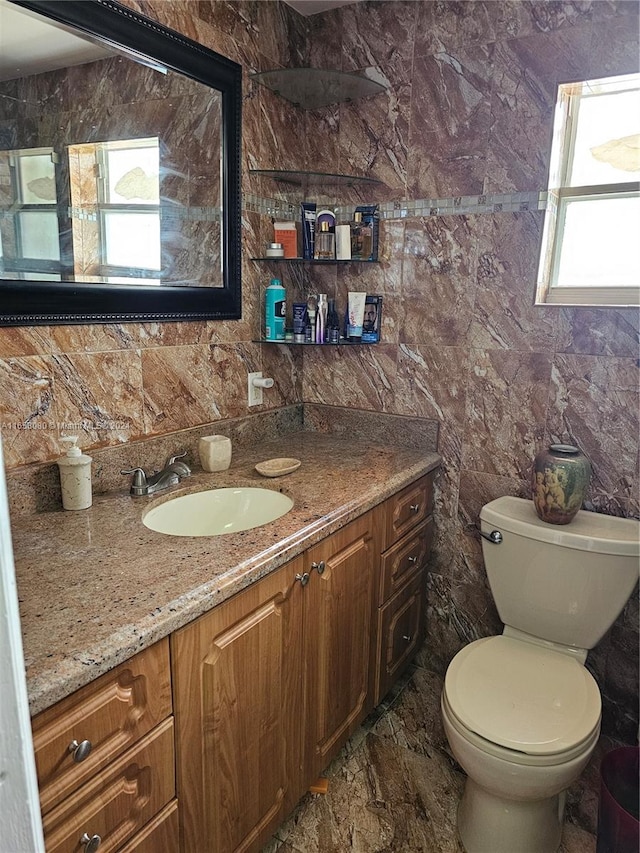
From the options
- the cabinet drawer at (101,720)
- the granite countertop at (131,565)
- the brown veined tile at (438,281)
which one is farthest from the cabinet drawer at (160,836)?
the brown veined tile at (438,281)

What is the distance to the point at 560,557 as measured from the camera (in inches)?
69.1

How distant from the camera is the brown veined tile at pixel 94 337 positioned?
149 cm

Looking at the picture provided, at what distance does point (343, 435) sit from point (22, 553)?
54.4 inches

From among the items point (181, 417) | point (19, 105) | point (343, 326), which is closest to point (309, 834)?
point (181, 417)

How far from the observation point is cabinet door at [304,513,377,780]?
154cm

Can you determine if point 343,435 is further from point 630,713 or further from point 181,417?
point 630,713

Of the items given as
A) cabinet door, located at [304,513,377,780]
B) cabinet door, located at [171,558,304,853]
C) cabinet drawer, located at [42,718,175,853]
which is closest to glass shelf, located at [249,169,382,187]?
cabinet door, located at [304,513,377,780]

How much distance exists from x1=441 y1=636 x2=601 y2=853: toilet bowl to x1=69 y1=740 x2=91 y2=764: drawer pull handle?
0.93m

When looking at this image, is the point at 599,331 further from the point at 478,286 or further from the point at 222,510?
the point at 222,510

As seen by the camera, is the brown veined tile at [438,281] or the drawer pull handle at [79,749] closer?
the drawer pull handle at [79,749]

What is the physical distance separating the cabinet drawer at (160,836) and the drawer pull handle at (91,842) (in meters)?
0.08

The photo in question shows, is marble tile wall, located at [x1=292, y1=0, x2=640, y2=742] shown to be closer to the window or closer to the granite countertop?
the window

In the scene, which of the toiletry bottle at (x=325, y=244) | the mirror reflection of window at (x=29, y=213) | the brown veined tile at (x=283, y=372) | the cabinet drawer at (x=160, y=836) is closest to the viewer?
the cabinet drawer at (x=160, y=836)

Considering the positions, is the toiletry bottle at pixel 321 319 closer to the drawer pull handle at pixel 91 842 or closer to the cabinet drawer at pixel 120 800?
the cabinet drawer at pixel 120 800
